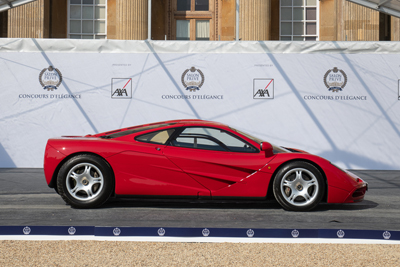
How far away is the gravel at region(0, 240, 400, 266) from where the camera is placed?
3.38 meters

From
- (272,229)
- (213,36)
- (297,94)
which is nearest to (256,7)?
(213,36)

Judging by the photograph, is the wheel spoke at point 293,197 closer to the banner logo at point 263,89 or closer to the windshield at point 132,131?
the windshield at point 132,131

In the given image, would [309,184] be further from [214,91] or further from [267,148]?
[214,91]

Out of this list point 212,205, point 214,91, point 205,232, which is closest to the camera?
point 205,232

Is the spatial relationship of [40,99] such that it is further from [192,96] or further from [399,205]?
[399,205]

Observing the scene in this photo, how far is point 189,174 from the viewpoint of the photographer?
5.21 meters

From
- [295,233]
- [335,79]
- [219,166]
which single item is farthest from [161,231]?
[335,79]

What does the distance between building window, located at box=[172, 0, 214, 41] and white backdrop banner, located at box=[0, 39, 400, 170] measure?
8325mm

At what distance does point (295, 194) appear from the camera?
524cm

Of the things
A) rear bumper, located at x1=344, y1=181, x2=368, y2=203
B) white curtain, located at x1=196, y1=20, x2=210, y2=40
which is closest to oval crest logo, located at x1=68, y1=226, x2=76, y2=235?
rear bumper, located at x1=344, y1=181, x2=368, y2=203

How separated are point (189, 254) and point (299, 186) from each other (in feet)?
7.00

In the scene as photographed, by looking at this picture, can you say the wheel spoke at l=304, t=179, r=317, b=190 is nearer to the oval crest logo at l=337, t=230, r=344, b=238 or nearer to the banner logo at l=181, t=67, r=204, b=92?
the oval crest logo at l=337, t=230, r=344, b=238

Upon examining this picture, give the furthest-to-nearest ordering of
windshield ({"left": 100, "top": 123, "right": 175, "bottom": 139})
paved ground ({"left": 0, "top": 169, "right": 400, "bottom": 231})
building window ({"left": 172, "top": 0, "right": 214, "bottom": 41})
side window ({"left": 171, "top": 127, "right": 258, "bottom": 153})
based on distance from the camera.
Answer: building window ({"left": 172, "top": 0, "right": 214, "bottom": 41}), windshield ({"left": 100, "top": 123, "right": 175, "bottom": 139}), side window ({"left": 171, "top": 127, "right": 258, "bottom": 153}), paved ground ({"left": 0, "top": 169, "right": 400, "bottom": 231})

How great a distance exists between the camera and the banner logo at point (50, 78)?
9.24m
